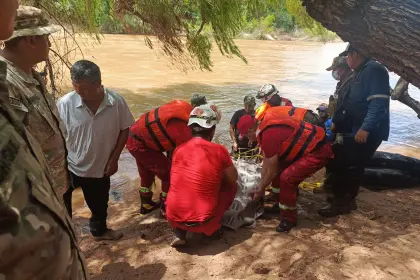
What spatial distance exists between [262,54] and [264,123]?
25.0 m

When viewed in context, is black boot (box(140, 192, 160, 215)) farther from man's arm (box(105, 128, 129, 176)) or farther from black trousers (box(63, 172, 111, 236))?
man's arm (box(105, 128, 129, 176))

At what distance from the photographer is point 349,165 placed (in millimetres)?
4113

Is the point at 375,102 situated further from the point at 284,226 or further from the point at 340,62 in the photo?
the point at 284,226

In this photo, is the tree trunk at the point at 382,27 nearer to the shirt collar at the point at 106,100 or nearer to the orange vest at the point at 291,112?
the orange vest at the point at 291,112

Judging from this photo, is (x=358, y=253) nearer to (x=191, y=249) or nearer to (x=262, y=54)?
(x=191, y=249)

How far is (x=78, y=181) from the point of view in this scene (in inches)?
135

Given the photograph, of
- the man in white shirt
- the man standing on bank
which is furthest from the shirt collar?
the man standing on bank

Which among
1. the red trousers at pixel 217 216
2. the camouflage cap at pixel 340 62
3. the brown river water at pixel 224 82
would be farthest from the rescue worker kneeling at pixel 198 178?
the brown river water at pixel 224 82

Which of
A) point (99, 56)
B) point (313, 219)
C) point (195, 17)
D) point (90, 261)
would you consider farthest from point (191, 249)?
point (99, 56)

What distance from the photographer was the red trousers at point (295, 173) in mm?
3668

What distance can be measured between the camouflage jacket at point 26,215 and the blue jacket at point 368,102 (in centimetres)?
341

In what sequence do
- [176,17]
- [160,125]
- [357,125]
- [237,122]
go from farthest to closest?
[176,17] → [237,122] → [357,125] → [160,125]

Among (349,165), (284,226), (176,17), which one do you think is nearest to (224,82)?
(176,17)

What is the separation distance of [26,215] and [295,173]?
3.11 meters
